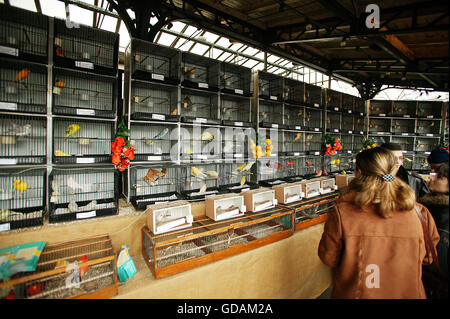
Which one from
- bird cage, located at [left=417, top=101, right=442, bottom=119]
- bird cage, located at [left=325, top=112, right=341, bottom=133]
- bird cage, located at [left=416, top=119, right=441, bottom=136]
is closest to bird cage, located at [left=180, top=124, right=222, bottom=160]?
bird cage, located at [left=325, top=112, right=341, bottom=133]

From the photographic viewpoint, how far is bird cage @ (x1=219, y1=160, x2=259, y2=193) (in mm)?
2746

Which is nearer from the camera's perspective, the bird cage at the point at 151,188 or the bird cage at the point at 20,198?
the bird cage at the point at 20,198

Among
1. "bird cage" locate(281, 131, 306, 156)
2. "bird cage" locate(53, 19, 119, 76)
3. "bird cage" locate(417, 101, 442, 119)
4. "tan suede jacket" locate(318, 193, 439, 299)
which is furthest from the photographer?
"bird cage" locate(417, 101, 442, 119)

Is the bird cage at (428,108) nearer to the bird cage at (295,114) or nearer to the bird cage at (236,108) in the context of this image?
the bird cage at (295,114)

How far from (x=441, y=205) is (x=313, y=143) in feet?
11.3

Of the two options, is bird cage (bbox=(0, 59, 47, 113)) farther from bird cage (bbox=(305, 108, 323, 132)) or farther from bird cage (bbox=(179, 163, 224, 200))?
bird cage (bbox=(305, 108, 323, 132))

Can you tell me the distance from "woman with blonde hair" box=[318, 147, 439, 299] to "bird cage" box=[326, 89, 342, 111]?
11.4 ft

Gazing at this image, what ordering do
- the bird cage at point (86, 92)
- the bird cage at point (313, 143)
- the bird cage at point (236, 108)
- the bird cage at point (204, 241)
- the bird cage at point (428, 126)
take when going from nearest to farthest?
1. the bird cage at point (204, 241)
2. the bird cage at point (86, 92)
3. the bird cage at point (236, 108)
4. the bird cage at point (313, 143)
5. the bird cage at point (428, 126)

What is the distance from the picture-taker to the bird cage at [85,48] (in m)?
1.84

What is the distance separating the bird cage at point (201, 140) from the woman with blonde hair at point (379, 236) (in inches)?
70.5

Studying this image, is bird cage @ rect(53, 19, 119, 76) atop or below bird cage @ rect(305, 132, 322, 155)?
atop

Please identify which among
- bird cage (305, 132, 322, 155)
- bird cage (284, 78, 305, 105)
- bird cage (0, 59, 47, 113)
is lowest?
bird cage (305, 132, 322, 155)

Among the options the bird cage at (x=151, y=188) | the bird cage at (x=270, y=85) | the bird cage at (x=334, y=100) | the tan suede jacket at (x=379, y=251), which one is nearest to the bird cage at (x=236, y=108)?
the bird cage at (x=270, y=85)

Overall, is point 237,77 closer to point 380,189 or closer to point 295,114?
point 295,114
